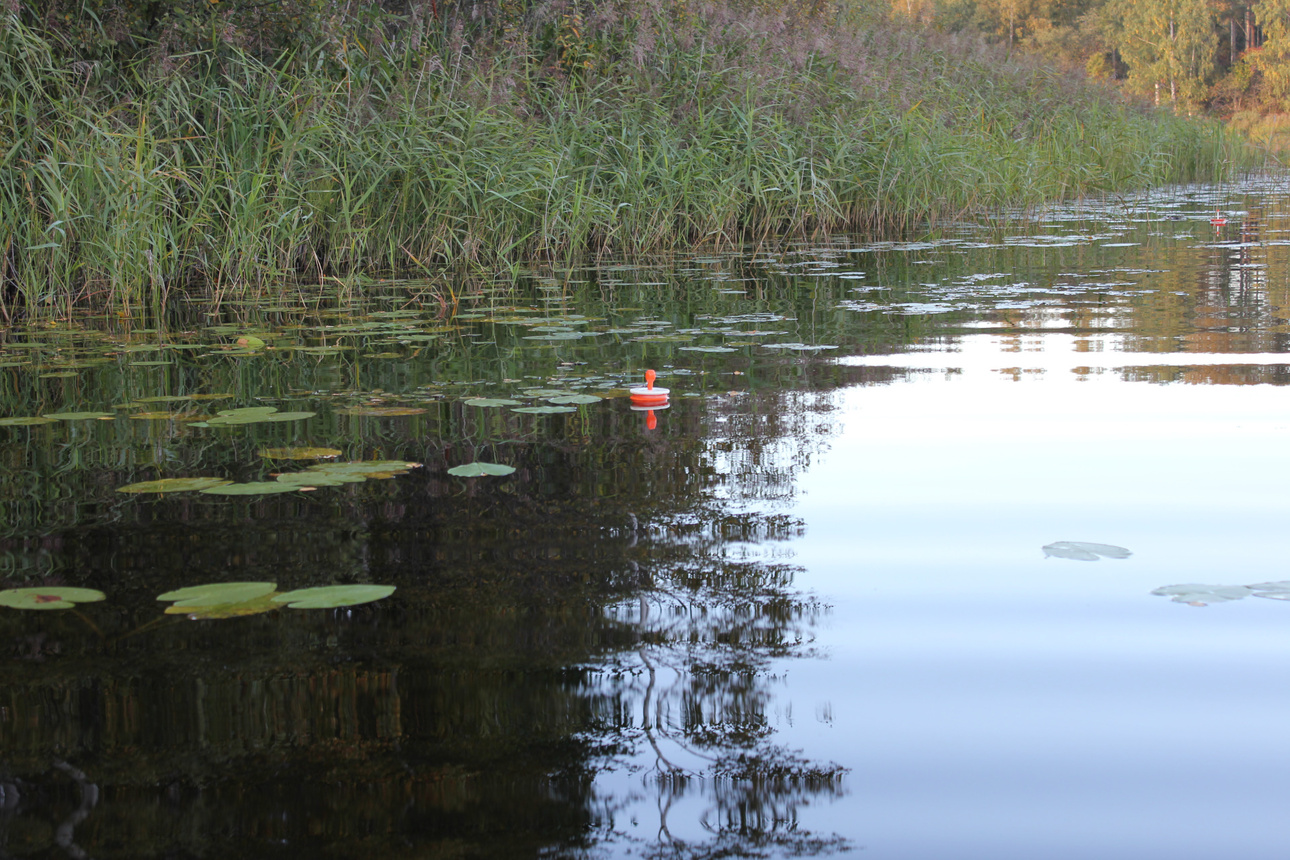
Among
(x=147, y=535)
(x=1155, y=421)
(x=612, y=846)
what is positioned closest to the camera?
(x=612, y=846)

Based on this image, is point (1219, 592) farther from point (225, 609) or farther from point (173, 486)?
point (173, 486)

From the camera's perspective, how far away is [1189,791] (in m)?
1.25

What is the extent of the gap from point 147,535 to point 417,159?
202 inches

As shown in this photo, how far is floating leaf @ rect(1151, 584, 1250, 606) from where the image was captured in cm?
176

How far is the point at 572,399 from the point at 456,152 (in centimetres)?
427

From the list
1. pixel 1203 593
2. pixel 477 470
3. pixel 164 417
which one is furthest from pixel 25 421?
pixel 1203 593

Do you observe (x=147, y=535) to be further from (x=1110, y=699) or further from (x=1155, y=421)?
(x=1155, y=421)

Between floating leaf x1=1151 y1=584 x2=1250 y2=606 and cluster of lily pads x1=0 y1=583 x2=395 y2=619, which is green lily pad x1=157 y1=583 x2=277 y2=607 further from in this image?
floating leaf x1=1151 y1=584 x2=1250 y2=606

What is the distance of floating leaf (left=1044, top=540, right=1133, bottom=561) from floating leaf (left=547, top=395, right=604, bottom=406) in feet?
5.01

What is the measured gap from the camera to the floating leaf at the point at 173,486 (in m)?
2.37

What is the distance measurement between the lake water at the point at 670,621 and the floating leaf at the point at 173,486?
5 centimetres

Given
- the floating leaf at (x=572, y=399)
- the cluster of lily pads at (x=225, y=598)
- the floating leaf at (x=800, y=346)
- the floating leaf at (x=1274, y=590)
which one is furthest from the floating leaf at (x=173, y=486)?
the floating leaf at (x=800, y=346)

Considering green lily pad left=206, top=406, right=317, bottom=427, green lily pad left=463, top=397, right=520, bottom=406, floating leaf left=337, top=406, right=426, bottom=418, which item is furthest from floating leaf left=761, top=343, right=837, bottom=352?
green lily pad left=206, top=406, right=317, bottom=427

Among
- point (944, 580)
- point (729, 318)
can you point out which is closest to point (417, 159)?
point (729, 318)
